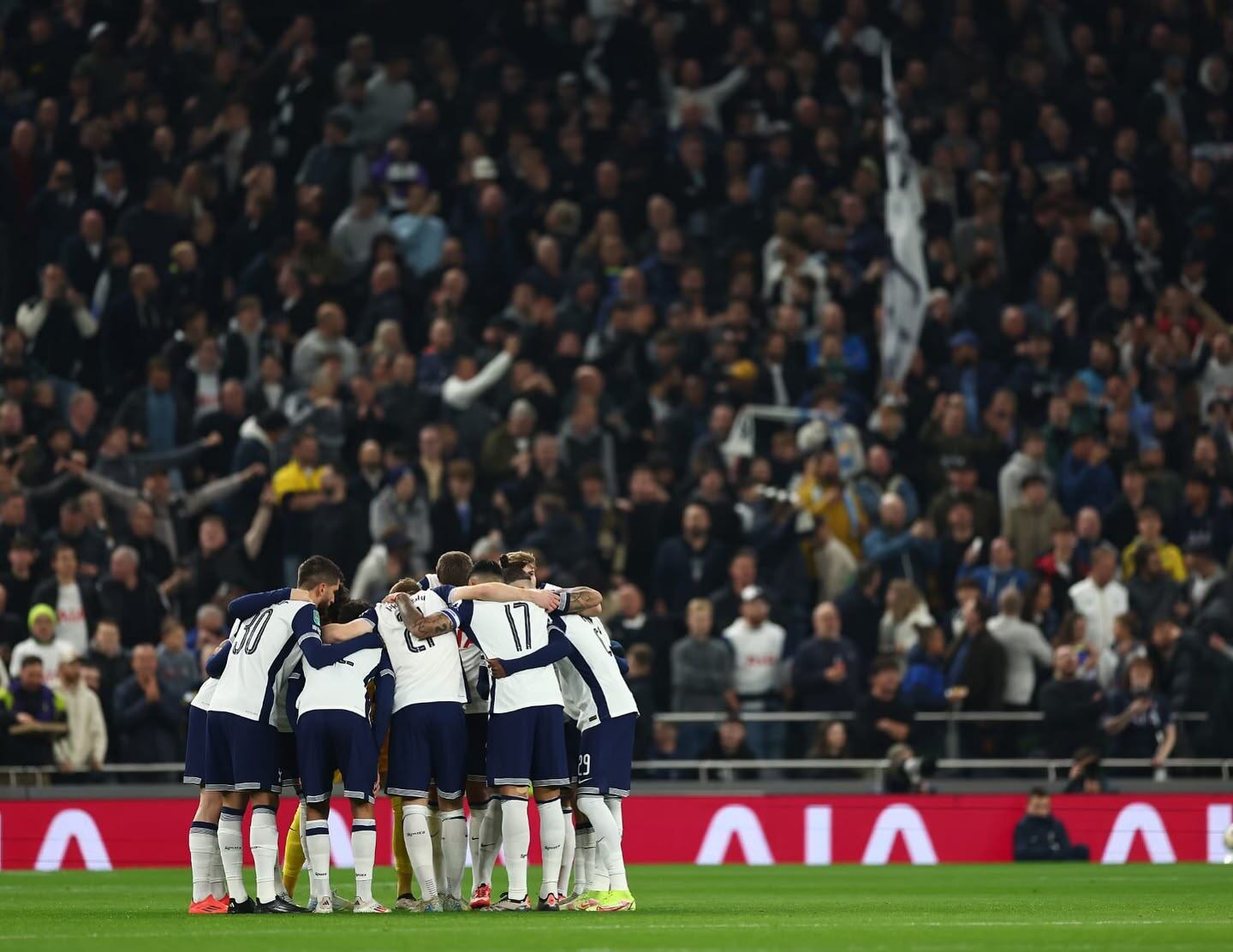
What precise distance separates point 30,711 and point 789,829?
7486mm

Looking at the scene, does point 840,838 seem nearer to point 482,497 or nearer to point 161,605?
point 482,497

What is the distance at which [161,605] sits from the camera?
23281 millimetres

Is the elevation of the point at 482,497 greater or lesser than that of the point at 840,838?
greater

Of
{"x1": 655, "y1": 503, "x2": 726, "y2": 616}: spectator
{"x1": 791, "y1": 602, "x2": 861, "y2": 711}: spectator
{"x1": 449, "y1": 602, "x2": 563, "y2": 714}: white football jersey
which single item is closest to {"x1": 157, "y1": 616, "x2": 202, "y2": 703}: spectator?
{"x1": 655, "y1": 503, "x2": 726, "y2": 616}: spectator

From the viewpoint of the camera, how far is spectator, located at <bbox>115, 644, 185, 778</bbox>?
22.2 meters

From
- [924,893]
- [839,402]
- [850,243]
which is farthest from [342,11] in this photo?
[924,893]

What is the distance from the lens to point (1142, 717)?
23.0 m

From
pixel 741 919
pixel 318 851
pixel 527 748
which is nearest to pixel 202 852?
pixel 318 851

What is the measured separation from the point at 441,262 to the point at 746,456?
4.57 m

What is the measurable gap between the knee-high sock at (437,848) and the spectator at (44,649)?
6.97 metres

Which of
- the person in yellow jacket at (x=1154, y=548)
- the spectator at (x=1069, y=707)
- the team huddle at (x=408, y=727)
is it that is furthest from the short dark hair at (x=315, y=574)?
the person in yellow jacket at (x=1154, y=548)

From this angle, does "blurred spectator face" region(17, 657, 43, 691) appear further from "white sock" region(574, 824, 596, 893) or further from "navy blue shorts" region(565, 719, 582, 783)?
"white sock" region(574, 824, 596, 893)

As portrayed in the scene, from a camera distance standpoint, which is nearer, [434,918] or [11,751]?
[434,918]

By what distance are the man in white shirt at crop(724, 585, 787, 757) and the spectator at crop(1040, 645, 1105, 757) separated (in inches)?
102
